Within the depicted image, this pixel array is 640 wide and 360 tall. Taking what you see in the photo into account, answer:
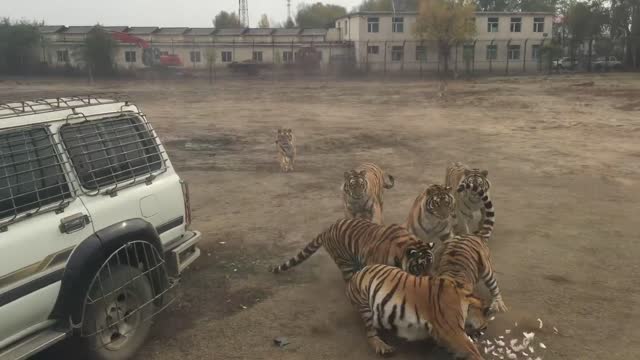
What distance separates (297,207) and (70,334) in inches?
227

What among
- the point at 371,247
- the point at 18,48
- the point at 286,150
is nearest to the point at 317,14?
the point at 18,48

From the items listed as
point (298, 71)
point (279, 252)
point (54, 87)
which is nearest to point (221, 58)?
point (298, 71)

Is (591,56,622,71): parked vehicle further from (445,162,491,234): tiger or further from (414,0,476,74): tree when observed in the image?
(445,162,491,234): tiger

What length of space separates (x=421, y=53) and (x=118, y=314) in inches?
2049

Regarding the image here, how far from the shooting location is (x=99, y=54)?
47406 millimetres

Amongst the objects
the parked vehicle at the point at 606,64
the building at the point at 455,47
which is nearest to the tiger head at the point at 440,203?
the building at the point at 455,47

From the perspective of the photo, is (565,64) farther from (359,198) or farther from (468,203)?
(359,198)

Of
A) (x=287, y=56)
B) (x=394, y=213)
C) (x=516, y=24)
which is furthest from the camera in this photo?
(x=516, y=24)

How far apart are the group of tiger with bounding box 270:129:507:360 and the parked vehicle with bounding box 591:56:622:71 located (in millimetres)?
48586

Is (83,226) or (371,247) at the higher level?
(83,226)

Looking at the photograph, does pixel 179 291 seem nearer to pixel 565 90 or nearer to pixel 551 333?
pixel 551 333

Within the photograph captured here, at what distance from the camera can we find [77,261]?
4.25m

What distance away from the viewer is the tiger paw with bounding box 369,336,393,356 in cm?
495

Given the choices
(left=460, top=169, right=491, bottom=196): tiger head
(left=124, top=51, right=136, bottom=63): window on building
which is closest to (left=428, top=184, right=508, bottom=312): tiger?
(left=460, top=169, right=491, bottom=196): tiger head
